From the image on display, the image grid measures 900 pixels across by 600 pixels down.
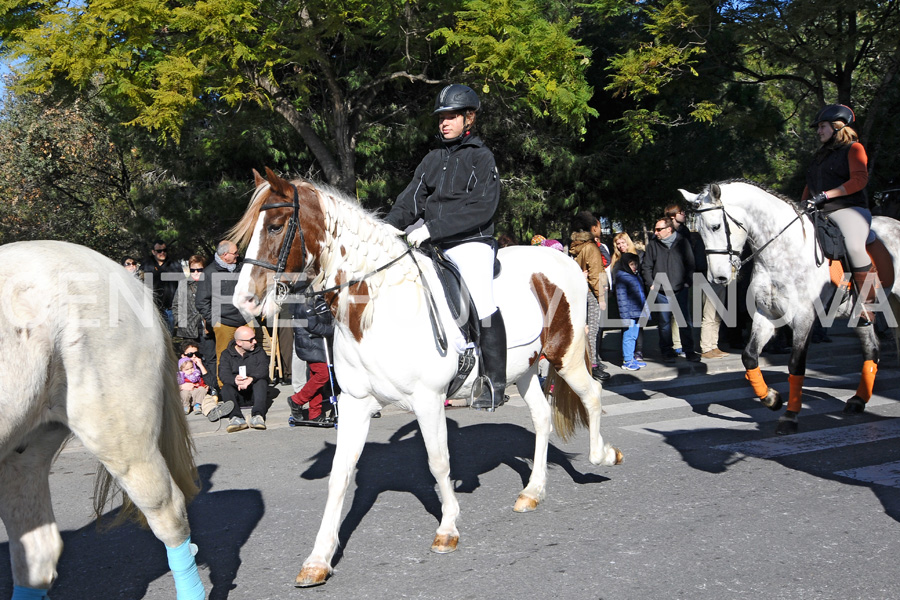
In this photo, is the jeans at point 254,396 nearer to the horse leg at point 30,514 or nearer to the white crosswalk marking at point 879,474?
the horse leg at point 30,514

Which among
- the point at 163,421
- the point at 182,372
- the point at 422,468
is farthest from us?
the point at 182,372

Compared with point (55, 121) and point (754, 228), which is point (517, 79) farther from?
point (55, 121)

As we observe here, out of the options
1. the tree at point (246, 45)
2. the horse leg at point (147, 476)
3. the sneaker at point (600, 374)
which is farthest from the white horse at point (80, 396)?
the tree at point (246, 45)

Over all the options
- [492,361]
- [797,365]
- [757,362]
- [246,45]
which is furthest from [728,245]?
[246,45]

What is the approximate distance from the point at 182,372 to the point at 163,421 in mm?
6614

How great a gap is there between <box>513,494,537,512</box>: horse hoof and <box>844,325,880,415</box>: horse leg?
468cm

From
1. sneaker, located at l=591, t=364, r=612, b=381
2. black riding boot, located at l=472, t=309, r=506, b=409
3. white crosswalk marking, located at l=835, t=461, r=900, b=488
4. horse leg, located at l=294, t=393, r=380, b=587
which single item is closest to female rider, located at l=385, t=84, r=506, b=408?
black riding boot, located at l=472, t=309, r=506, b=409

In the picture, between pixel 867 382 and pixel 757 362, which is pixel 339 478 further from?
pixel 867 382

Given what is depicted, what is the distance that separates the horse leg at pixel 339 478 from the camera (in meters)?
4.34

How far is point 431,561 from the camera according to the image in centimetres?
462

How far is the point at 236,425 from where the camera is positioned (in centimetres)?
895

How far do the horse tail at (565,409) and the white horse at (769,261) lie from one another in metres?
2.33

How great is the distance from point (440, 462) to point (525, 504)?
982mm

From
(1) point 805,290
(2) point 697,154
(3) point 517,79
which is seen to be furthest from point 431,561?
(2) point 697,154
